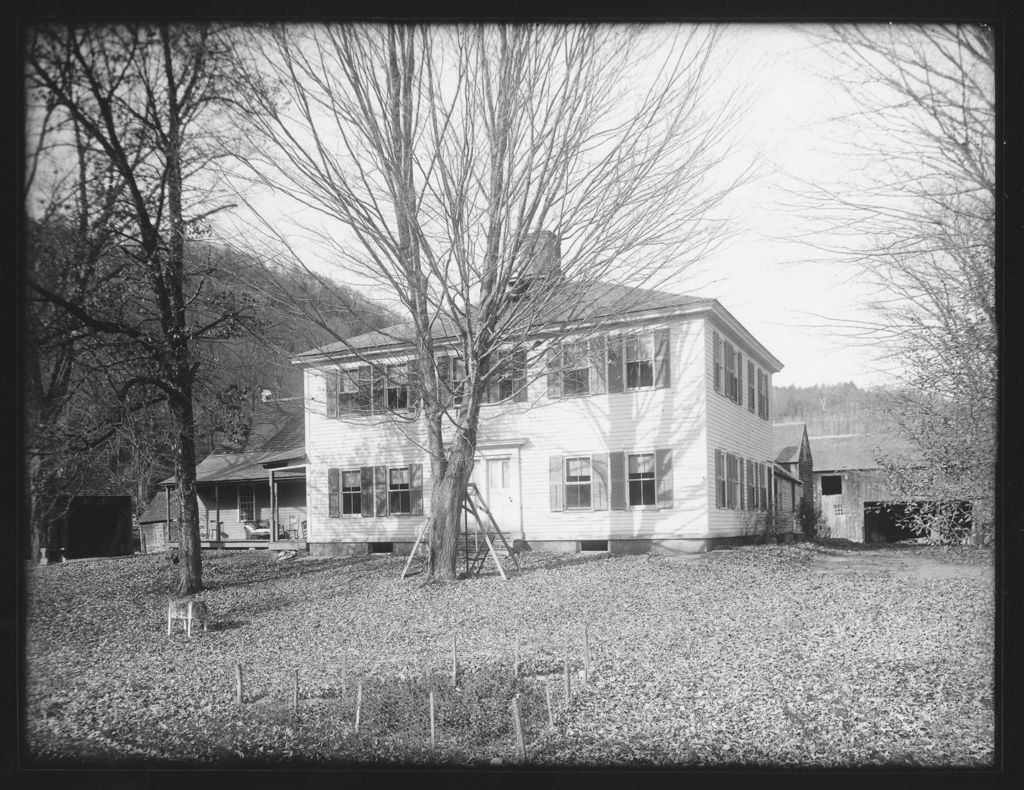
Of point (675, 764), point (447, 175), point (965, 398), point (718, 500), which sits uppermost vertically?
point (447, 175)

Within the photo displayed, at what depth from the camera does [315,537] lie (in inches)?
704

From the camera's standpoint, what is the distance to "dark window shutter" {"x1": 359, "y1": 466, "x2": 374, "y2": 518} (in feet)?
56.2

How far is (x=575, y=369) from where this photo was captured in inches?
515

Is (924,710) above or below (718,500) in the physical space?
below

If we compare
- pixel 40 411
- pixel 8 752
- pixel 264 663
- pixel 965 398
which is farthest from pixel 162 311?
pixel 965 398

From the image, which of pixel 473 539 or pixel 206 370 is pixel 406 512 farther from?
pixel 206 370

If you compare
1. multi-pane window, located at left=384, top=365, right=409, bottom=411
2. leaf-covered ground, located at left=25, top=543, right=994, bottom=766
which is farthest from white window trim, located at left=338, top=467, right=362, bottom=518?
leaf-covered ground, located at left=25, top=543, right=994, bottom=766

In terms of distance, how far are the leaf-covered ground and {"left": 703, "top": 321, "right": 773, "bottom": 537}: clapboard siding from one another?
120 inches

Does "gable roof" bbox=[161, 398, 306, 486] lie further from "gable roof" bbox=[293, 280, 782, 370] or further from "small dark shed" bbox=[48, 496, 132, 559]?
"gable roof" bbox=[293, 280, 782, 370]

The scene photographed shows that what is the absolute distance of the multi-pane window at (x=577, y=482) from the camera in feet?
47.9

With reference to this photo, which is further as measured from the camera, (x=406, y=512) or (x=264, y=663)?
(x=406, y=512)

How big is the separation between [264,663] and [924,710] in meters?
5.83

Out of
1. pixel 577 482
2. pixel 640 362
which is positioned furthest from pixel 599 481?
pixel 640 362

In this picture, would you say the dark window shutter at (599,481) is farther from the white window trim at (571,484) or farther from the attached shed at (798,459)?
the attached shed at (798,459)
